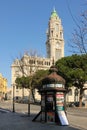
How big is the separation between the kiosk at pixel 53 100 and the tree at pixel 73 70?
4652 centimetres

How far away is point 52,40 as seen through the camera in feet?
613

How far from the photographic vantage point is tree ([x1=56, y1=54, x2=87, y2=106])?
7050 cm

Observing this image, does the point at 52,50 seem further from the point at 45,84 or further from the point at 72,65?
the point at 45,84

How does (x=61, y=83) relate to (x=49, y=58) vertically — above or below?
below

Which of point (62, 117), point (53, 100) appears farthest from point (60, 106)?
point (62, 117)

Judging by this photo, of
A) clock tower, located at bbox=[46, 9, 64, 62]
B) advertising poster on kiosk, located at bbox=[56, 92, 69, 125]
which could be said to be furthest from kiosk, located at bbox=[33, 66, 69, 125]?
clock tower, located at bbox=[46, 9, 64, 62]

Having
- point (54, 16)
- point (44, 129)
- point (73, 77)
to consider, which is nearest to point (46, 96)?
point (44, 129)

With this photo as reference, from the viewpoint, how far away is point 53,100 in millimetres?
21875

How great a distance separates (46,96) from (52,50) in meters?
165

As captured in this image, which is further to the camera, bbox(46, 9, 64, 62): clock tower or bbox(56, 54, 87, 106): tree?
bbox(46, 9, 64, 62): clock tower

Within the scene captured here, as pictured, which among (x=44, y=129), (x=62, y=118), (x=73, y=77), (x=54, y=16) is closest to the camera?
(x=44, y=129)

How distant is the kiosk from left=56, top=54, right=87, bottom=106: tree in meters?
46.5

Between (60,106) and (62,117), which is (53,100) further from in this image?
(62,117)

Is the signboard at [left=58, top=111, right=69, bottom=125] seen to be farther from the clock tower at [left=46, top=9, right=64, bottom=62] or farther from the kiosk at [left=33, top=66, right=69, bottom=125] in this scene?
the clock tower at [left=46, top=9, right=64, bottom=62]
